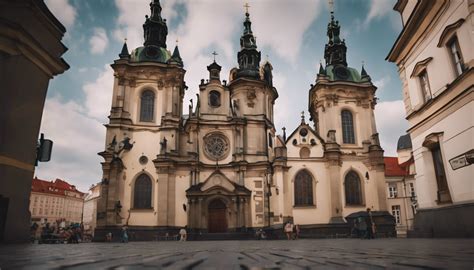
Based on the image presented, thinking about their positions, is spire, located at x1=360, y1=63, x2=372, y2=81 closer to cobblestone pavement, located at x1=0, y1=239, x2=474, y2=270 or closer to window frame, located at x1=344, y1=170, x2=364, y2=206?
window frame, located at x1=344, y1=170, x2=364, y2=206

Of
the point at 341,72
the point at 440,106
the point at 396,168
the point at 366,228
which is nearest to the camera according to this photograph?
the point at 440,106

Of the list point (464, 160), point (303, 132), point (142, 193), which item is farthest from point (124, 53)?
point (464, 160)

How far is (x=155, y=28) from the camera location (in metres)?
37.2

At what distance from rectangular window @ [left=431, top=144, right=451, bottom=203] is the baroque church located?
17.2 m

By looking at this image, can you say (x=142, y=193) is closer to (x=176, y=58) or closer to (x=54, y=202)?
(x=176, y=58)

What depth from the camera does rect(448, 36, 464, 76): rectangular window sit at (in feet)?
38.1

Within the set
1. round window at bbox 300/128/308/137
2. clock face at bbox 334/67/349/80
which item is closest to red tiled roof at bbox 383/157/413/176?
clock face at bbox 334/67/349/80

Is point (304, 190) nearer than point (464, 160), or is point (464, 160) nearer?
point (464, 160)

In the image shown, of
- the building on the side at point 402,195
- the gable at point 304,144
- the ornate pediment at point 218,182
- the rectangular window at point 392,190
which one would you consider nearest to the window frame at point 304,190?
the gable at point 304,144

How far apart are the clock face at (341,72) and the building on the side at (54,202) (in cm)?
5845

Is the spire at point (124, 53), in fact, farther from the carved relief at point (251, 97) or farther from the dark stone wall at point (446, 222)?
the dark stone wall at point (446, 222)

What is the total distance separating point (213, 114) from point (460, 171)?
80.1ft

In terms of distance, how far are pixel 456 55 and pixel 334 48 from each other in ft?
→ 93.3

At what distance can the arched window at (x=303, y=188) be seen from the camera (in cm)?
3070
